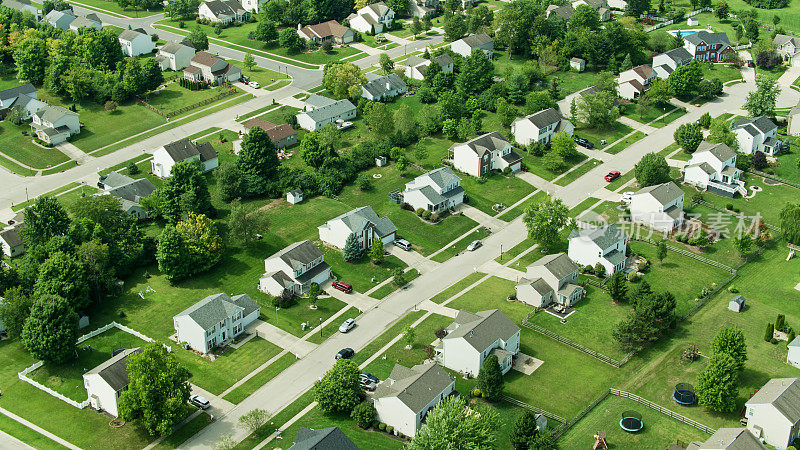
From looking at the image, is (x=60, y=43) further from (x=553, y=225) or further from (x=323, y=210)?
(x=553, y=225)

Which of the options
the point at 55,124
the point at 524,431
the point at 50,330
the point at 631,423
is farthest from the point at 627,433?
the point at 55,124

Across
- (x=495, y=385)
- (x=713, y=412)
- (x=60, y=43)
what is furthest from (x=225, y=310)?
(x=60, y=43)

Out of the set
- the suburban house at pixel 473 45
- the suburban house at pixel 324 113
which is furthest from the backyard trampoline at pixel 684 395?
the suburban house at pixel 473 45

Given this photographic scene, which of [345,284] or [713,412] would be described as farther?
[345,284]

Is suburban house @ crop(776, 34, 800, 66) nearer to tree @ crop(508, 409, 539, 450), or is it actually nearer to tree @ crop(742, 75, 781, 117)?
tree @ crop(742, 75, 781, 117)

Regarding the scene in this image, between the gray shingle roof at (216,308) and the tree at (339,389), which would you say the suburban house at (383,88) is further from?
the tree at (339,389)

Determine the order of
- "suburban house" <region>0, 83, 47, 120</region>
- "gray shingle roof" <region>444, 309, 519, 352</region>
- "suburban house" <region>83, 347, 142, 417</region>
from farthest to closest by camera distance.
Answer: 1. "suburban house" <region>0, 83, 47, 120</region>
2. "gray shingle roof" <region>444, 309, 519, 352</region>
3. "suburban house" <region>83, 347, 142, 417</region>

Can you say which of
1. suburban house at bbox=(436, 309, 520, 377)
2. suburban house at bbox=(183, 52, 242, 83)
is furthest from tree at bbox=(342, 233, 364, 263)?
suburban house at bbox=(183, 52, 242, 83)
